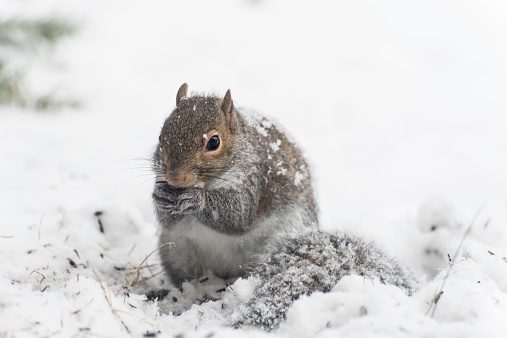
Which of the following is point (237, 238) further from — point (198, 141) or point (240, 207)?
point (198, 141)

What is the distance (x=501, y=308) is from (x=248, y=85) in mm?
5293

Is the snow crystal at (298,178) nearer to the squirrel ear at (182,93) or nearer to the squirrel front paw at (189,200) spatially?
the squirrel front paw at (189,200)

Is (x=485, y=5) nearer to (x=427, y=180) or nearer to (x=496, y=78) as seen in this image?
(x=496, y=78)

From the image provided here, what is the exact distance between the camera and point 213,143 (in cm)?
269

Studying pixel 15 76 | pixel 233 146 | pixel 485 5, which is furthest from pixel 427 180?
pixel 485 5

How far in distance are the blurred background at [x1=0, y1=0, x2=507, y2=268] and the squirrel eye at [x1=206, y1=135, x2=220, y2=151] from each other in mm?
439

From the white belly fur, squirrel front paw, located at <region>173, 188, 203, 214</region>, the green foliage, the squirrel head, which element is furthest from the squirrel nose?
the green foliage

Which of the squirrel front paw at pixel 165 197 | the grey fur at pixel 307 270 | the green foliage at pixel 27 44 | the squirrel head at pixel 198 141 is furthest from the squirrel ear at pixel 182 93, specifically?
the green foliage at pixel 27 44

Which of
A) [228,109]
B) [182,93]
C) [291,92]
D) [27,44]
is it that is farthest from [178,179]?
[291,92]

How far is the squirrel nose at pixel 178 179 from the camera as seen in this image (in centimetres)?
251

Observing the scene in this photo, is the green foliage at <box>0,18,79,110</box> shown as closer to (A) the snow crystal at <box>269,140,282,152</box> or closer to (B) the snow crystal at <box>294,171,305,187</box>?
(A) the snow crystal at <box>269,140,282,152</box>

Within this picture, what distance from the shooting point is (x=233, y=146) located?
9.18ft

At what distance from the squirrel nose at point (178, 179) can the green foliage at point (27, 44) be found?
81.5 inches

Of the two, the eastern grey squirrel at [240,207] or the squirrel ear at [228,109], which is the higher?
the squirrel ear at [228,109]
